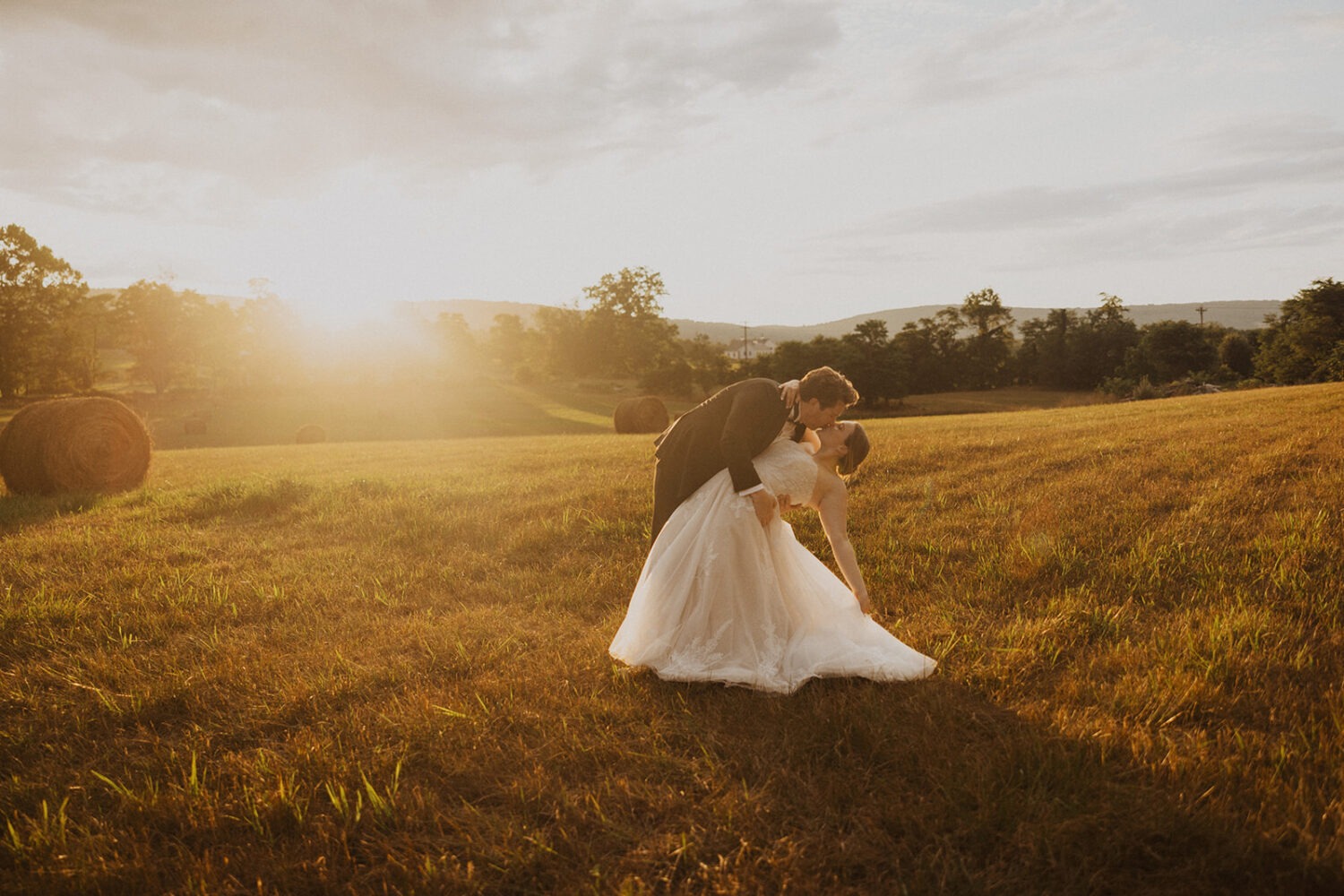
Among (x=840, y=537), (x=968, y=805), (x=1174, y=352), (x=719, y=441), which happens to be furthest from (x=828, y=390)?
(x=1174, y=352)

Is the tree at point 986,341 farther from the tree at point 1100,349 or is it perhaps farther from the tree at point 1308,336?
the tree at point 1308,336

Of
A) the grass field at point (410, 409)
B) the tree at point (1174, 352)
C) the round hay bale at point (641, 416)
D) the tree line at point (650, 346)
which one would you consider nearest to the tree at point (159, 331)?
the tree line at point (650, 346)

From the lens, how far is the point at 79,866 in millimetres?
2986

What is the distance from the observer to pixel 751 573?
4582mm

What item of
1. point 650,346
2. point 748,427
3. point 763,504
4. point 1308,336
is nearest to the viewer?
point 763,504

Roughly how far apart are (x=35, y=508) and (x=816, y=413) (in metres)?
13.0

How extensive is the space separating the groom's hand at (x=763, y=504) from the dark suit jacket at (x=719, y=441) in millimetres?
80

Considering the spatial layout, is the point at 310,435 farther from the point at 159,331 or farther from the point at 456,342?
the point at 456,342

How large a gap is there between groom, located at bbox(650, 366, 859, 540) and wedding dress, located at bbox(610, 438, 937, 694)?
0.12 metres

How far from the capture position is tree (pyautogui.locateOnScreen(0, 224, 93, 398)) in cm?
5194

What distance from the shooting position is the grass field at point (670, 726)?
2.91 meters

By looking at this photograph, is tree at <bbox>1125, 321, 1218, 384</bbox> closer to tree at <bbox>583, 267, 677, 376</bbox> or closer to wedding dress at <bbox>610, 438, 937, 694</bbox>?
tree at <bbox>583, 267, 677, 376</bbox>

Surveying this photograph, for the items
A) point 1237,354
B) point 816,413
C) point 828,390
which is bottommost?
point 816,413

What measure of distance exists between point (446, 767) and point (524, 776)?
44 centimetres
